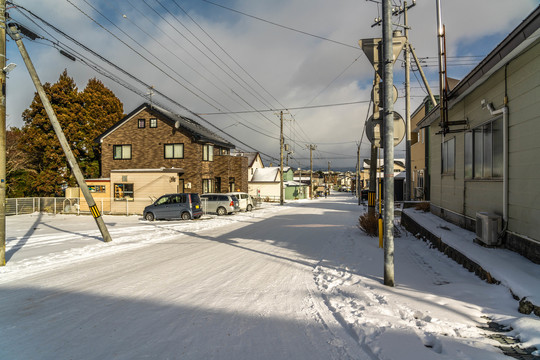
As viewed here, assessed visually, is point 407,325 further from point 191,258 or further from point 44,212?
point 44,212

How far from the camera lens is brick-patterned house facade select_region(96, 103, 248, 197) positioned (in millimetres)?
27797

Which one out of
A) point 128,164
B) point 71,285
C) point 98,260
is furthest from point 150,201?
point 71,285

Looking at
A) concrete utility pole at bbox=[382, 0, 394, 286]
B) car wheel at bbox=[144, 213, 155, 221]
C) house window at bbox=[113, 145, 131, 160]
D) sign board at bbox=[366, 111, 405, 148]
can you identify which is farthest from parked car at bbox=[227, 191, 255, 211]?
concrete utility pole at bbox=[382, 0, 394, 286]

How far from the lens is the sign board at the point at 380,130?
5836 mm

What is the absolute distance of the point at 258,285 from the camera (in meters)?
6.06

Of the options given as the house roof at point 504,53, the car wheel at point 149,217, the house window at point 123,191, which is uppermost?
the house roof at point 504,53

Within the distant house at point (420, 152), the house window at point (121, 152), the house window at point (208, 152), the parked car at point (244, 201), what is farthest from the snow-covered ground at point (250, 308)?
the house window at point (121, 152)

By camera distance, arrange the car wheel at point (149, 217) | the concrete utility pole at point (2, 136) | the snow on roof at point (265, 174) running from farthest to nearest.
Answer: the snow on roof at point (265, 174) < the car wheel at point (149, 217) < the concrete utility pole at point (2, 136)

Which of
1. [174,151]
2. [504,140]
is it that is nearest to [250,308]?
[504,140]

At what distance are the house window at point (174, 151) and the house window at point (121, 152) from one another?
3.87 meters

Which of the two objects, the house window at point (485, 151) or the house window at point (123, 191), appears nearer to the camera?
the house window at point (485, 151)

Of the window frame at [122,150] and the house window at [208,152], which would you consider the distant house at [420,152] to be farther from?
the window frame at [122,150]

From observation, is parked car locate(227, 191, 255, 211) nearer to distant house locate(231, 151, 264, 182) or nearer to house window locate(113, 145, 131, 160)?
house window locate(113, 145, 131, 160)

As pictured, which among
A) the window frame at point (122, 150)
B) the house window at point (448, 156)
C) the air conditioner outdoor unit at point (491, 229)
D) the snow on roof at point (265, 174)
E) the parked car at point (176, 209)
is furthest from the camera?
the snow on roof at point (265, 174)
